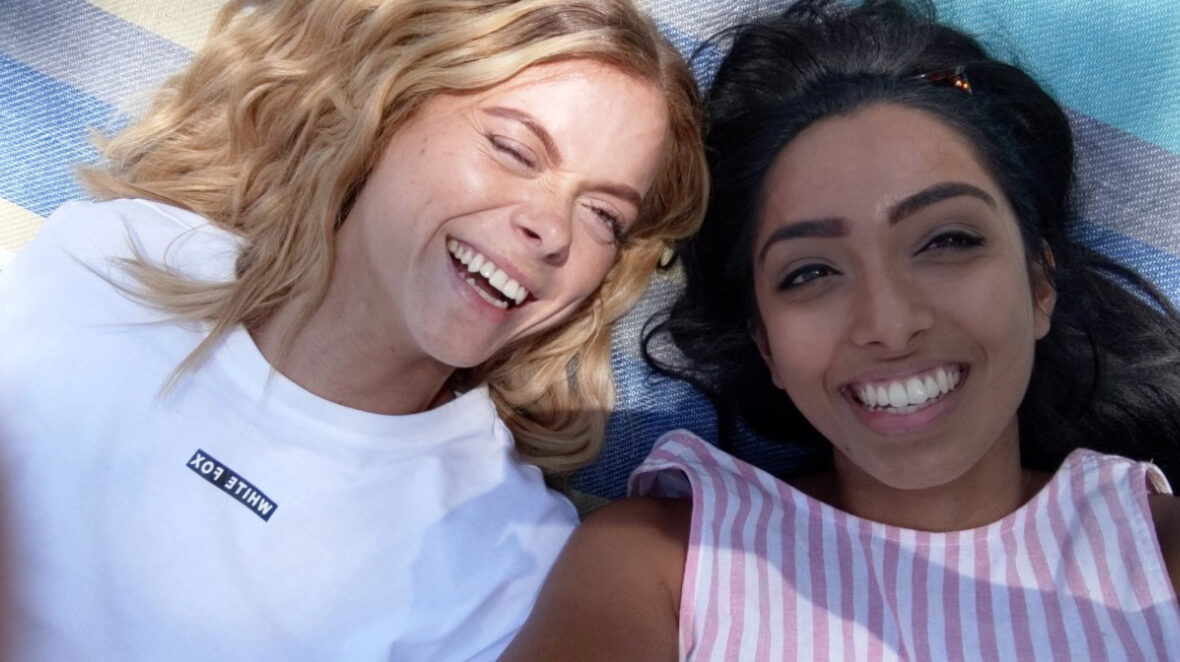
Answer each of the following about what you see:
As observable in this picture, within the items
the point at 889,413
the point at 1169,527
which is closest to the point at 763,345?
the point at 889,413

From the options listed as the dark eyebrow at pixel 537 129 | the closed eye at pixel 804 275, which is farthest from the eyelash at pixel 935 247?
the dark eyebrow at pixel 537 129

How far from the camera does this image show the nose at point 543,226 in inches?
75.5

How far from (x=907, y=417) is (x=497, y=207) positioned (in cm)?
77

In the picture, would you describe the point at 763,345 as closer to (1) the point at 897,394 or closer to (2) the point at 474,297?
(1) the point at 897,394

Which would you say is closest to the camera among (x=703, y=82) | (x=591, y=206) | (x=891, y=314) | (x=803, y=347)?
(x=891, y=314)

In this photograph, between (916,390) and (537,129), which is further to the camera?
(537,129)

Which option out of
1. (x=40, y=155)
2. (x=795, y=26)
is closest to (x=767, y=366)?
(x=795, y=26)

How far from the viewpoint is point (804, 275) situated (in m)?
1.94

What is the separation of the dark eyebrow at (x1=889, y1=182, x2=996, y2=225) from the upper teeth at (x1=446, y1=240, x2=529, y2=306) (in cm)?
65

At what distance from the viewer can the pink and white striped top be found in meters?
1.84

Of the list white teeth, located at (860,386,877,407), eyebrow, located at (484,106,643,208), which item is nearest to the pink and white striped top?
white teeth, located at (860,386,877,407)

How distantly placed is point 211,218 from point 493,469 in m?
0.81

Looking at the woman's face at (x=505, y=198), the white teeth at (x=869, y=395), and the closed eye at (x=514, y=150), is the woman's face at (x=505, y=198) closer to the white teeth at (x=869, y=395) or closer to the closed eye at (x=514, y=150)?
the closed eye at (x=514, y=150)

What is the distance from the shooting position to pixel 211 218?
2.37 m
